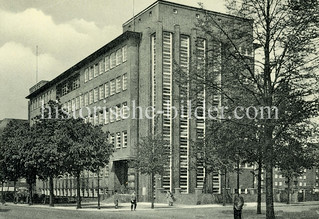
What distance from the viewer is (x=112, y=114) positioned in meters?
57.7

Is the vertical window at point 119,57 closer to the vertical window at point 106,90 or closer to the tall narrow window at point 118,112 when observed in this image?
the vertical window at point 106,90

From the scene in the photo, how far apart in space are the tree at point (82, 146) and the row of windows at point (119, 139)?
13789 millimetres

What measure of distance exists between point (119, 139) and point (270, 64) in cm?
3502

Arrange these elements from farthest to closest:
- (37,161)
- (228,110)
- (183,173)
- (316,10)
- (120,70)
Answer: (120,70)
(183,173)
(37,161)
(228,110)
(316,10)

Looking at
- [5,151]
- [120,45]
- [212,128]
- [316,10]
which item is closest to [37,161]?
[5,151]

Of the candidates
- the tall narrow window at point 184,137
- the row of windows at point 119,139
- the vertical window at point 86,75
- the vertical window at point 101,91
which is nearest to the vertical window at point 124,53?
the tall narrow window at point 184,137

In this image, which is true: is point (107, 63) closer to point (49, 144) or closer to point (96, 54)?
point (96, 54)

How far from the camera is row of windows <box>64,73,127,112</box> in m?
55.2

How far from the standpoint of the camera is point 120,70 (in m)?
55.2

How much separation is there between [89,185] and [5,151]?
15.4m

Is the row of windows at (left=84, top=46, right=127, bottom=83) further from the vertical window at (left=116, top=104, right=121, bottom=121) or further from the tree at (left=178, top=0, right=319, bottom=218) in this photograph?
the tree at (left=178, top=0, right=319, bottom=218)

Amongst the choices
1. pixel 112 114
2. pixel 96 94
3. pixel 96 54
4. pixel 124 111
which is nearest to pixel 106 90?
pixel 112 114

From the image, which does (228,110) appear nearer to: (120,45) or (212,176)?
(212,176)

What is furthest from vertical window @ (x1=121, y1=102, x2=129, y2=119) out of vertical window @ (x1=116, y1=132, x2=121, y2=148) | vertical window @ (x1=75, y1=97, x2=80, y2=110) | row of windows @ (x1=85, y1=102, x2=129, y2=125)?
vertical window @ (x1=75, y1=97, x2=80, y2=110)
